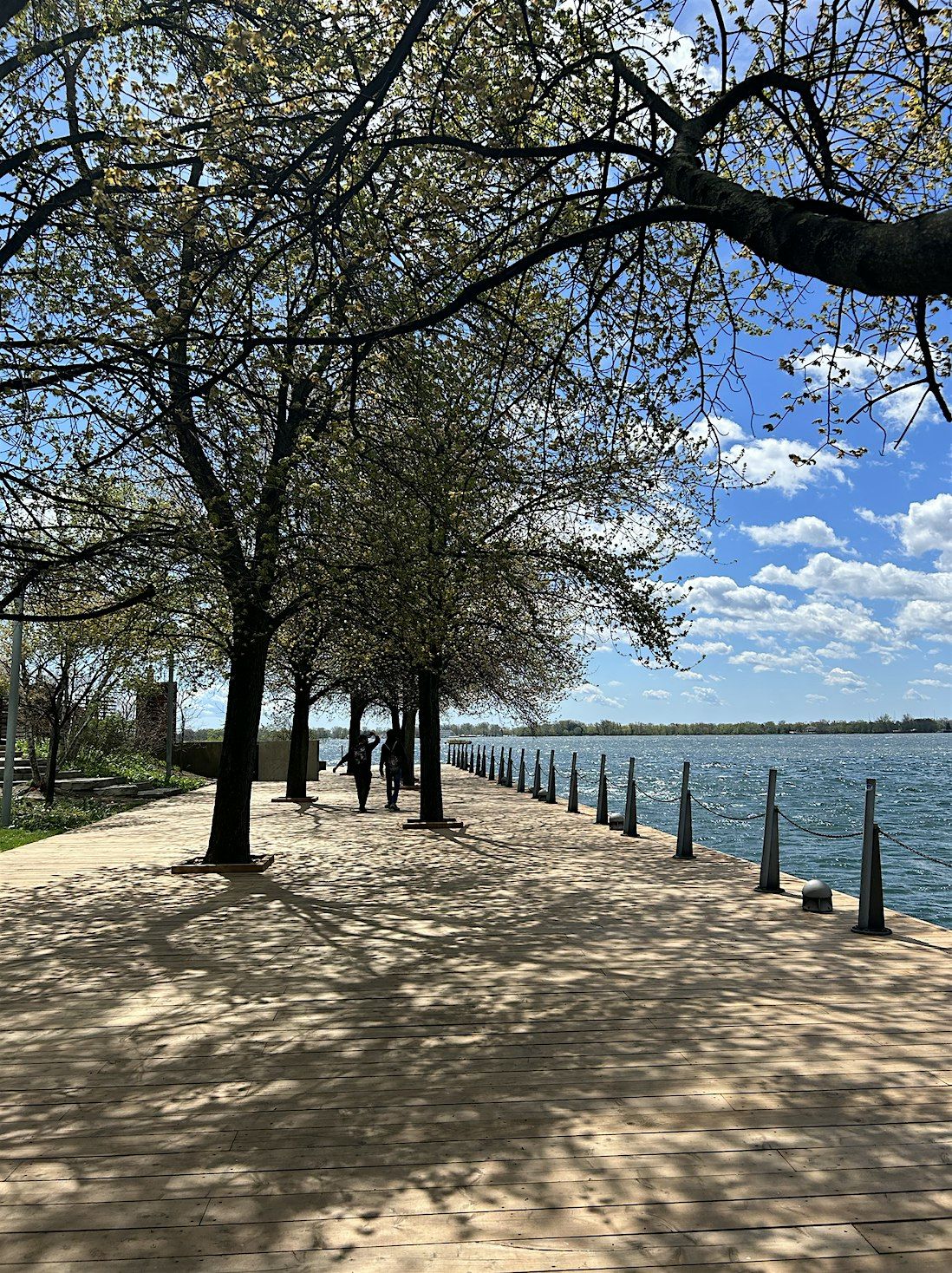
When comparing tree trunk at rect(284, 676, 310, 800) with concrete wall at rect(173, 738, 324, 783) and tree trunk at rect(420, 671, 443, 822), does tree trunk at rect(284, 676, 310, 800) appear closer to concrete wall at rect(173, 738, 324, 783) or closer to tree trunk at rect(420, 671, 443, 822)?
tree trunk at rect(420, 671, 443, 822)

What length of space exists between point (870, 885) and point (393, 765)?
619 inches

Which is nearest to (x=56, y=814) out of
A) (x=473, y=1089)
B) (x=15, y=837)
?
(x=15, y=837)

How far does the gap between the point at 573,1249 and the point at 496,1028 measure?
2.46m

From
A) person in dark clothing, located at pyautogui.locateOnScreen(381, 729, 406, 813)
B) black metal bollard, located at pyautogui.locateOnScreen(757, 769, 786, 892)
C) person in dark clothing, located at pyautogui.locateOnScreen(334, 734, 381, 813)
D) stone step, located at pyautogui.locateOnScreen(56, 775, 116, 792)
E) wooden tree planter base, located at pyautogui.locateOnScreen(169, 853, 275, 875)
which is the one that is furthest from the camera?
stone step, located at pyautogui.locateOnScreen(56, 775, 116, 792)

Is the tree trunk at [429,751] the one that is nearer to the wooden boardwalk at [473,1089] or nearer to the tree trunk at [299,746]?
the tree trunk at [299,746]

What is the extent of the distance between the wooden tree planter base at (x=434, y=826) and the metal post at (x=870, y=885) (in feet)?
32.1

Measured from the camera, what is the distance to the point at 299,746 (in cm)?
2473

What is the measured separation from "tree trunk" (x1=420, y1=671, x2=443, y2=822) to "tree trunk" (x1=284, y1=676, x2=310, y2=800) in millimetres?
6567

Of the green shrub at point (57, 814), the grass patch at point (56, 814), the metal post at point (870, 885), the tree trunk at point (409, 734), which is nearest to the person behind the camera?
the metal post at point (870, 885)

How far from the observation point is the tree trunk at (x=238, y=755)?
42.2 ft

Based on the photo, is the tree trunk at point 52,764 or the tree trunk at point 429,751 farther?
the tree trunk at point 52,764

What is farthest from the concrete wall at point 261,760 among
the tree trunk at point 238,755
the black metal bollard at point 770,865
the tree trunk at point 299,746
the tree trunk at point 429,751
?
the black metal bollard at point 770,865

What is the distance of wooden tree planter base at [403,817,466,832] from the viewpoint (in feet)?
57.8

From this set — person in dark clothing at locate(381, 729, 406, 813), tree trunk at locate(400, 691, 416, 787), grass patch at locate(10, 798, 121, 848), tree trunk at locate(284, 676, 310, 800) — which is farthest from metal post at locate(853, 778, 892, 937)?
tree trunk at locate(400, 691, 416, 787)
